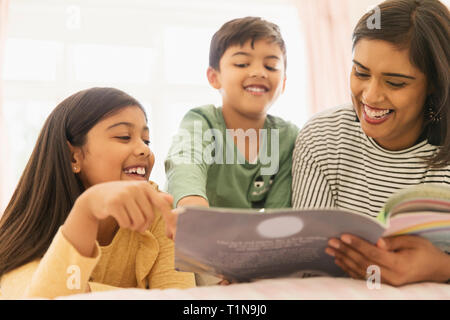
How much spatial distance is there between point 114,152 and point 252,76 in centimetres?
53

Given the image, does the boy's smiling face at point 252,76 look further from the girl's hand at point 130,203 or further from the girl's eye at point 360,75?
the girl's hand at point 130,203

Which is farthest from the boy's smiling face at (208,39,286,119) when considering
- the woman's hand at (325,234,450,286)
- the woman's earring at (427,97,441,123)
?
the woman's hand at (325,234,450,286)

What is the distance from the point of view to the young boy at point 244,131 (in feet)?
4.17

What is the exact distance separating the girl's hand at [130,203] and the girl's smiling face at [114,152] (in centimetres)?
28

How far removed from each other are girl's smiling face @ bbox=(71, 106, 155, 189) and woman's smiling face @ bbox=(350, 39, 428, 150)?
517mm

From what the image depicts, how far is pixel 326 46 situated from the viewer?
3068 mm

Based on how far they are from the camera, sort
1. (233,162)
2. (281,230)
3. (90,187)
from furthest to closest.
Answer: (233,162) → (90,187) → (281,230)

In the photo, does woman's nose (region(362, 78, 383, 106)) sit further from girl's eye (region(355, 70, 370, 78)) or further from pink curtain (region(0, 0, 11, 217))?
pink curtain (region(0, 0, 11, 217))

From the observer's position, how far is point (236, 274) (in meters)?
0.74

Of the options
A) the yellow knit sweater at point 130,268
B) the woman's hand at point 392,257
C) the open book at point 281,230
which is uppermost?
the open book at point 281,230

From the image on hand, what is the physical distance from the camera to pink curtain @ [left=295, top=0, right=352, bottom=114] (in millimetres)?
3039

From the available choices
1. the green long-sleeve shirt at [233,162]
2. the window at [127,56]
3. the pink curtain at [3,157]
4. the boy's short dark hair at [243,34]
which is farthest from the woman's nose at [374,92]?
the pink curtain at [3,157]

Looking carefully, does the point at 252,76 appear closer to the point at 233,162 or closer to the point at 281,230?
the point at 233,162

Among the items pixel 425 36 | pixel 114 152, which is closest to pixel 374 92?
pixel 425 36
